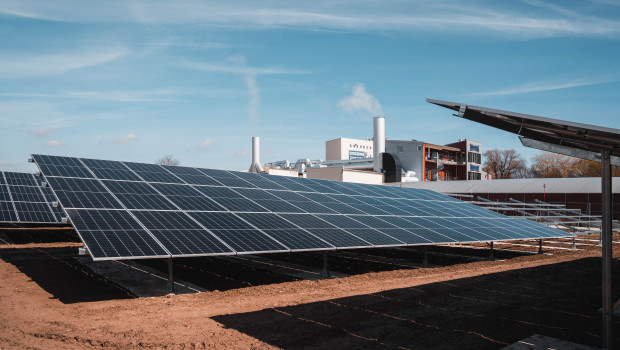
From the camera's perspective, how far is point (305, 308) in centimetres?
1286

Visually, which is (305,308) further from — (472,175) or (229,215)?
(472,175)

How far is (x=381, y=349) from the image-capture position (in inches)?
372

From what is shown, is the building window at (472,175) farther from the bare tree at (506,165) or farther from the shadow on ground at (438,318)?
the shadow on ground at (438,318)

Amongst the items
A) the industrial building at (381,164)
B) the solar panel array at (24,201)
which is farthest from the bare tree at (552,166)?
the solar panel array at (24,201)

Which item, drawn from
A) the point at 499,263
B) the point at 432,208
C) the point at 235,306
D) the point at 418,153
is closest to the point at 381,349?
the point at 235,306

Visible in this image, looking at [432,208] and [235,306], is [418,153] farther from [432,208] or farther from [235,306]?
[235,306]

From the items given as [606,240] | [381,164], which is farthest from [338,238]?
[381,164]

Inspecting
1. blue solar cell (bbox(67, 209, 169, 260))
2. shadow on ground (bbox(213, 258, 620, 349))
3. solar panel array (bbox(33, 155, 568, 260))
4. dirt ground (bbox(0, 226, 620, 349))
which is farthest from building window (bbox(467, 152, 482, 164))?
blue solar cell (bbox(67, 209, 169, 260))

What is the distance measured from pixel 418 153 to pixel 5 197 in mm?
59462

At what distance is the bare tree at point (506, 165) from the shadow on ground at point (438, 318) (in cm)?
11582

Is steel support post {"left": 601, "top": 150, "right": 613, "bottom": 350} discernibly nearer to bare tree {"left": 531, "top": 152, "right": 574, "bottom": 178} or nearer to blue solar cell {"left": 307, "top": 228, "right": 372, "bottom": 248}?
blue solar cell {"left": 307, "top": 228, "right": 372, "bottom": 248}

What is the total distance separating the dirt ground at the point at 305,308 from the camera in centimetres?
1008

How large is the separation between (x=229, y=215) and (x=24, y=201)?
21608 mm

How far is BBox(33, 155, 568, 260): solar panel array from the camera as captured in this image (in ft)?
45.5
